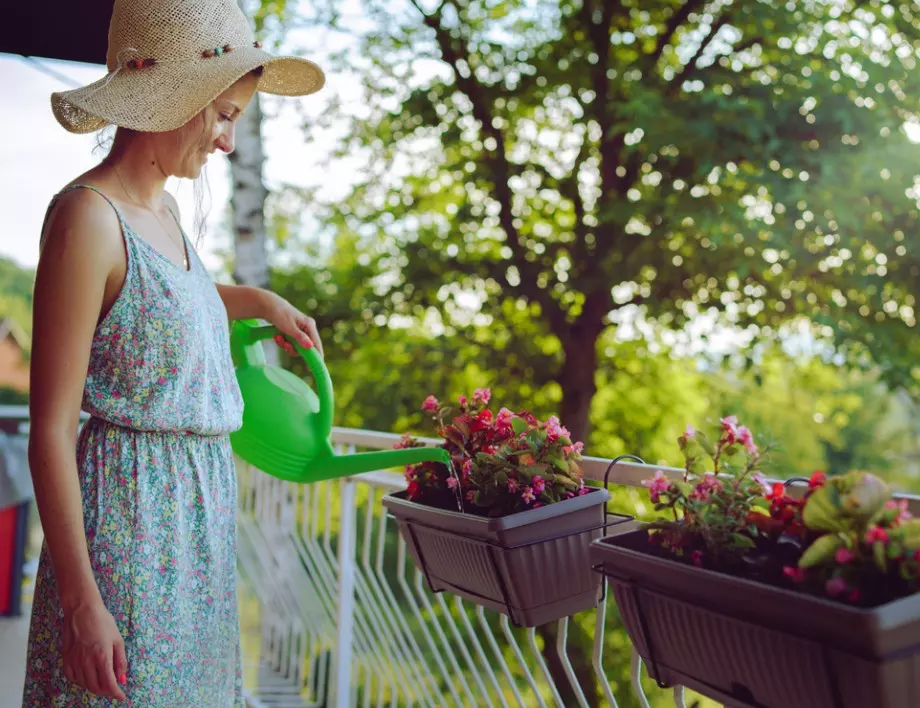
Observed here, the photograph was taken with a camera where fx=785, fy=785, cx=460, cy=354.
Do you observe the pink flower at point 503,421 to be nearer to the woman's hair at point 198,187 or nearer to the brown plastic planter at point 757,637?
the brown plastic planter at point 757,637

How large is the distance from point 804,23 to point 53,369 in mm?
6539

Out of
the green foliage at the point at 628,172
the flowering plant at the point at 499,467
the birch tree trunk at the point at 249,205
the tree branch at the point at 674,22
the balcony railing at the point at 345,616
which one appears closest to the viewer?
the flowering plant at the point at 499,467

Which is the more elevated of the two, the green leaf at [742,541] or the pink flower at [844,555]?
the pink flower at [844,555]

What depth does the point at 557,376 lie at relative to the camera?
24.2 feet

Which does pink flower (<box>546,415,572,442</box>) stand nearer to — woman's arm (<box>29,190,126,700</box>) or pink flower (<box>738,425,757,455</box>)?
pink flower (<box>738,425,757,455</box>)

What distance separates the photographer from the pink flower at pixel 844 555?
0.68 m

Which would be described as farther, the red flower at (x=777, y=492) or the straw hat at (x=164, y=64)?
the straw hat at (x=164, y=64)

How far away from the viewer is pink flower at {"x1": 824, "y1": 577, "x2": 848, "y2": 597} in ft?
2.19

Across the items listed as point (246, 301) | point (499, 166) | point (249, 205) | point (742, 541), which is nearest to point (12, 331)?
point (499, 166)

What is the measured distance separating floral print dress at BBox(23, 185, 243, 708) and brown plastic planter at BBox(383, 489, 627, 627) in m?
0.35

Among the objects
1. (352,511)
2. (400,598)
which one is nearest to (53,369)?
(352,511)

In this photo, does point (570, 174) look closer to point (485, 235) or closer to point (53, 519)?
point (485, 235)

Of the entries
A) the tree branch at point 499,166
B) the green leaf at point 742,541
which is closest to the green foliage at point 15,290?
the tree branch at point 499,166

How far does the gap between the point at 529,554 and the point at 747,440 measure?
0.34 m
